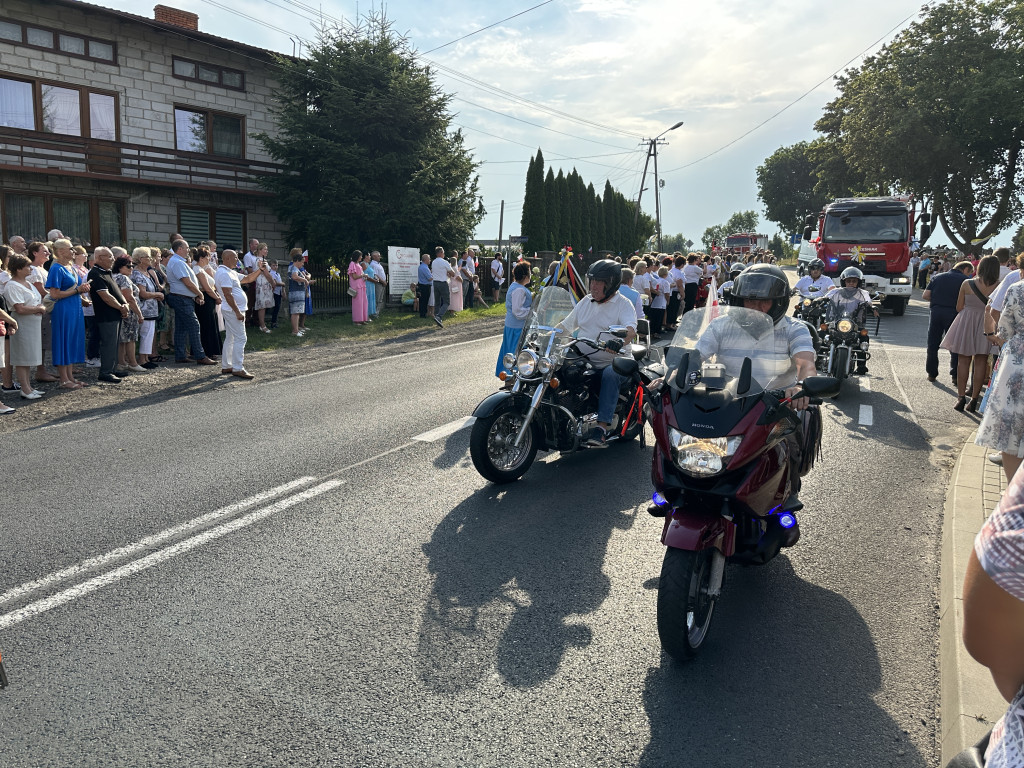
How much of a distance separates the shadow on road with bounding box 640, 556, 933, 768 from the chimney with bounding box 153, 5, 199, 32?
25.3 meters

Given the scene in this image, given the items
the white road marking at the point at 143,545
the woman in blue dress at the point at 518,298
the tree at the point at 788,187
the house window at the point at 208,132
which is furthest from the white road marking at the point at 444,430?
the tree at the point at 788,187

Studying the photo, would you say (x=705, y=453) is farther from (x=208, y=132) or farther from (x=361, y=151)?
(x=208, y=132)

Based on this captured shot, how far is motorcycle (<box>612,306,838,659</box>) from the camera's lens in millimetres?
3400

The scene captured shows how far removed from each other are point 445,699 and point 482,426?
2855mm

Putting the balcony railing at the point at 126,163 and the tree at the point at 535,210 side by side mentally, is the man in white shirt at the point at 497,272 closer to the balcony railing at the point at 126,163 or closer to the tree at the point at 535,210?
the balcony railing at the point at 126,163

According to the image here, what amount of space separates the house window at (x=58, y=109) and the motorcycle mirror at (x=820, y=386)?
75.3ft

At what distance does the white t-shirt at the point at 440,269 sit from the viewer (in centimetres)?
1946

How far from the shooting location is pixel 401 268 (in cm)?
2103

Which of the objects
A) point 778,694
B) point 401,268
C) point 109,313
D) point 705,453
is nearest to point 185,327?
point 109,313

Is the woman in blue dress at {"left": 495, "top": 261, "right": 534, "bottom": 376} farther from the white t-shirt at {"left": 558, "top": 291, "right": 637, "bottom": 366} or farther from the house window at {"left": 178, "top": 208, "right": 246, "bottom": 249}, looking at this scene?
the house window at {"left": 178, "top": 208, "right": 246, "bottom": 249}

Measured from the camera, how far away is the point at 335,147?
→ 72.7 ft

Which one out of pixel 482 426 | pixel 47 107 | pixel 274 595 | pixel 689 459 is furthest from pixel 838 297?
pixel 47 107

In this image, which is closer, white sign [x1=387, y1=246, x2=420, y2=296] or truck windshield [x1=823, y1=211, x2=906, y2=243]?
white sign [x1=387, y1=246, x2=420, y2=296]

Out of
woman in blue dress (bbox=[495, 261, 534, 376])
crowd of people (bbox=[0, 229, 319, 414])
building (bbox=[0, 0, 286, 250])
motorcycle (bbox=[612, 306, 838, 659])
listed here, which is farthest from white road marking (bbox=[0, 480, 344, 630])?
building (bbox=[0, 0, 286, 250])
